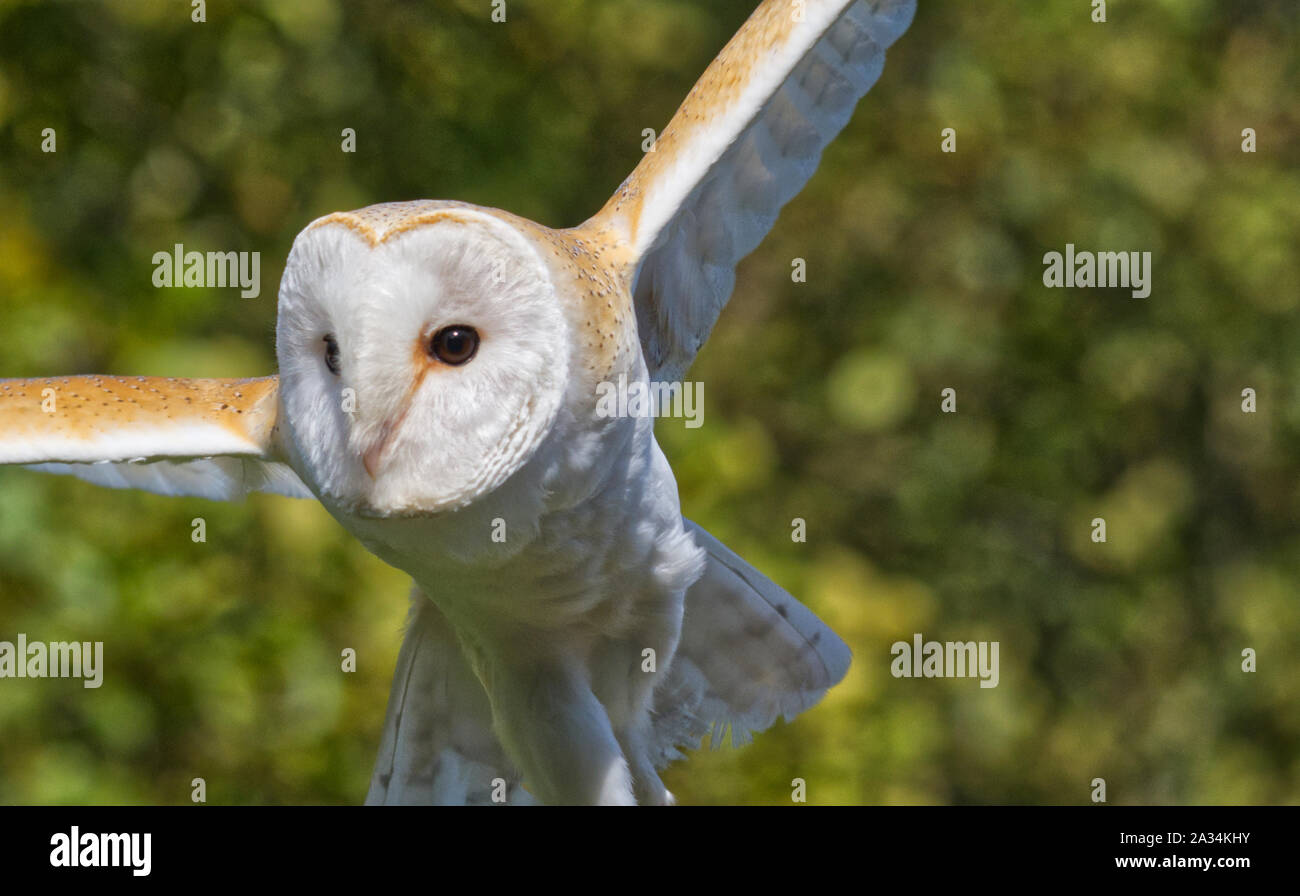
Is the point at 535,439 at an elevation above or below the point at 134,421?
below

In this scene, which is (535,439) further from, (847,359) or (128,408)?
(847,359)

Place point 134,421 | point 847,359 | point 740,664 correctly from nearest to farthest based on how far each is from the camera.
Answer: point 134,421 < point 740,664 < point 847,359

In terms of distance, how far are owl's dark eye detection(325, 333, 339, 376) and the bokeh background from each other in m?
1.18

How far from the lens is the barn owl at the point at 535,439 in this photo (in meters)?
1.37

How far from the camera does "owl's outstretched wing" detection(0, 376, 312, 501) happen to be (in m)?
1.68

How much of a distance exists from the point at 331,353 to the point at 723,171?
599mm

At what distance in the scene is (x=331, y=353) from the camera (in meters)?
1.40

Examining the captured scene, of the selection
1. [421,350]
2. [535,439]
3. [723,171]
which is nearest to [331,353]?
[421,350]

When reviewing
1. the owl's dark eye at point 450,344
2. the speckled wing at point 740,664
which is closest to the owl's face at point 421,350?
the owl's dark eye at point 450,344

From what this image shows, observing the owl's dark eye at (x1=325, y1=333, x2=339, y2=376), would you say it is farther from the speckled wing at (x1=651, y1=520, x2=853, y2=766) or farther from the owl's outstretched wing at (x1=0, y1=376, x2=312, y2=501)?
the speckled wing at (x1=651, y1=520, x2=853, y2=766)

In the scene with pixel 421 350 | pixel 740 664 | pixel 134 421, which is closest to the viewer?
pixel 421 350

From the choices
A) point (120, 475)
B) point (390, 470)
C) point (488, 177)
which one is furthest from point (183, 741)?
point (390, 470)

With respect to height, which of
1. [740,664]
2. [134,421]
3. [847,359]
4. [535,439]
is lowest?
[740,664]

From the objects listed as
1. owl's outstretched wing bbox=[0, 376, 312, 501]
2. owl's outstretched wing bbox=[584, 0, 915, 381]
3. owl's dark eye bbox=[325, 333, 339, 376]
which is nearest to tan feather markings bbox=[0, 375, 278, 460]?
owl's outstretched wing bbox=[0, 376, 312, 501]
